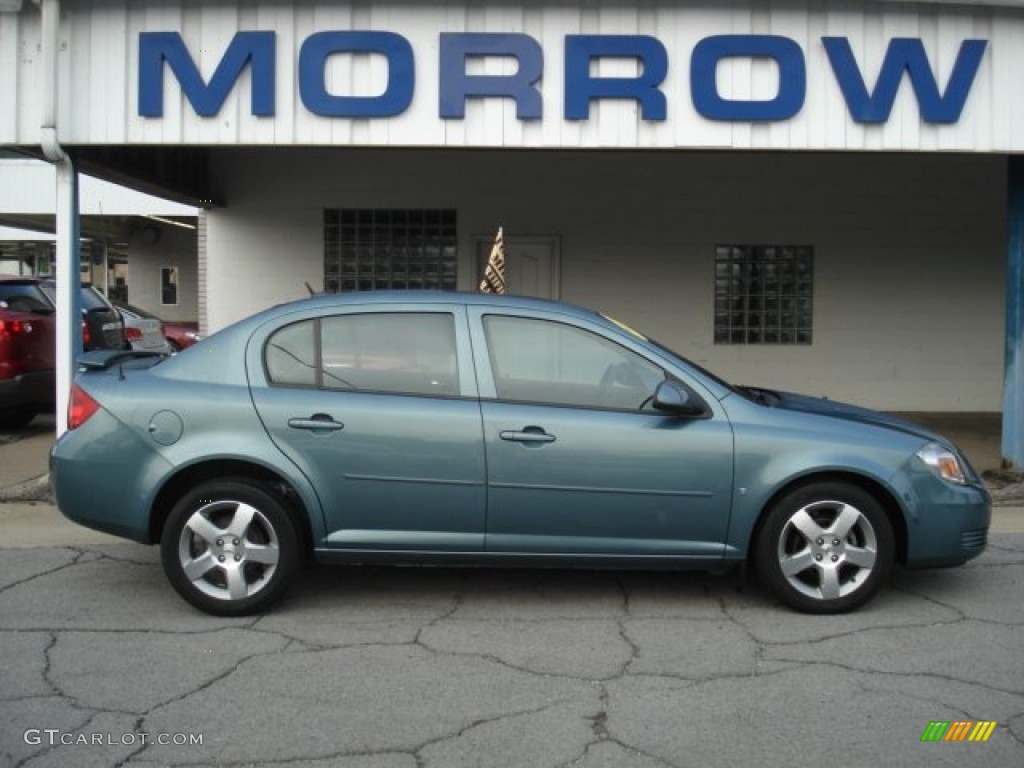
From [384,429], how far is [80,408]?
5.21ft

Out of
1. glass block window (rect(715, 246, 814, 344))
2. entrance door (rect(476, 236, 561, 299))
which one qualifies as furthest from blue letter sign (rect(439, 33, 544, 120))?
glass block window (rect(715, 246, 814, 344))

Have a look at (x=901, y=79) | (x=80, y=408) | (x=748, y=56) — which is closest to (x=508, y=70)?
(x=748, y=56)

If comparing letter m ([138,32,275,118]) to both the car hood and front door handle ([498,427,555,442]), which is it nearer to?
front door handle ([498,427,555,442])

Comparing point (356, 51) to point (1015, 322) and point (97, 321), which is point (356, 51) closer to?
point (97, 321)

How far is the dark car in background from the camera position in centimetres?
938

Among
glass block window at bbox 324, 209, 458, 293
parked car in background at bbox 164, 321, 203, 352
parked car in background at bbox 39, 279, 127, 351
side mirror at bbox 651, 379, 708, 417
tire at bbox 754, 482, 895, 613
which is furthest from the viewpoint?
parked car in background at bbox 164, 321, 203, 352

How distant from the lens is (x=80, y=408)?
16.5 feet

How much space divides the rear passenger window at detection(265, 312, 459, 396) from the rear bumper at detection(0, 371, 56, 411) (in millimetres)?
5547

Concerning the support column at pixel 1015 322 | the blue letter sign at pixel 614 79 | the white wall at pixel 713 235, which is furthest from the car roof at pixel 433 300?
the white wall at pixel 713 235

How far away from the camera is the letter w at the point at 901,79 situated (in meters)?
7.48

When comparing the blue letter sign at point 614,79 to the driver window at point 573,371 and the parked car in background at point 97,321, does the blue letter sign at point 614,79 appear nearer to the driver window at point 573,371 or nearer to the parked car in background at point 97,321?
the driver window at point 573,371

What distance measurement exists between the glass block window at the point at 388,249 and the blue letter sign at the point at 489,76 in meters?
4.89

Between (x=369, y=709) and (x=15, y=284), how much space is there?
7754mm

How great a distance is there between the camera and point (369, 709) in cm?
393
